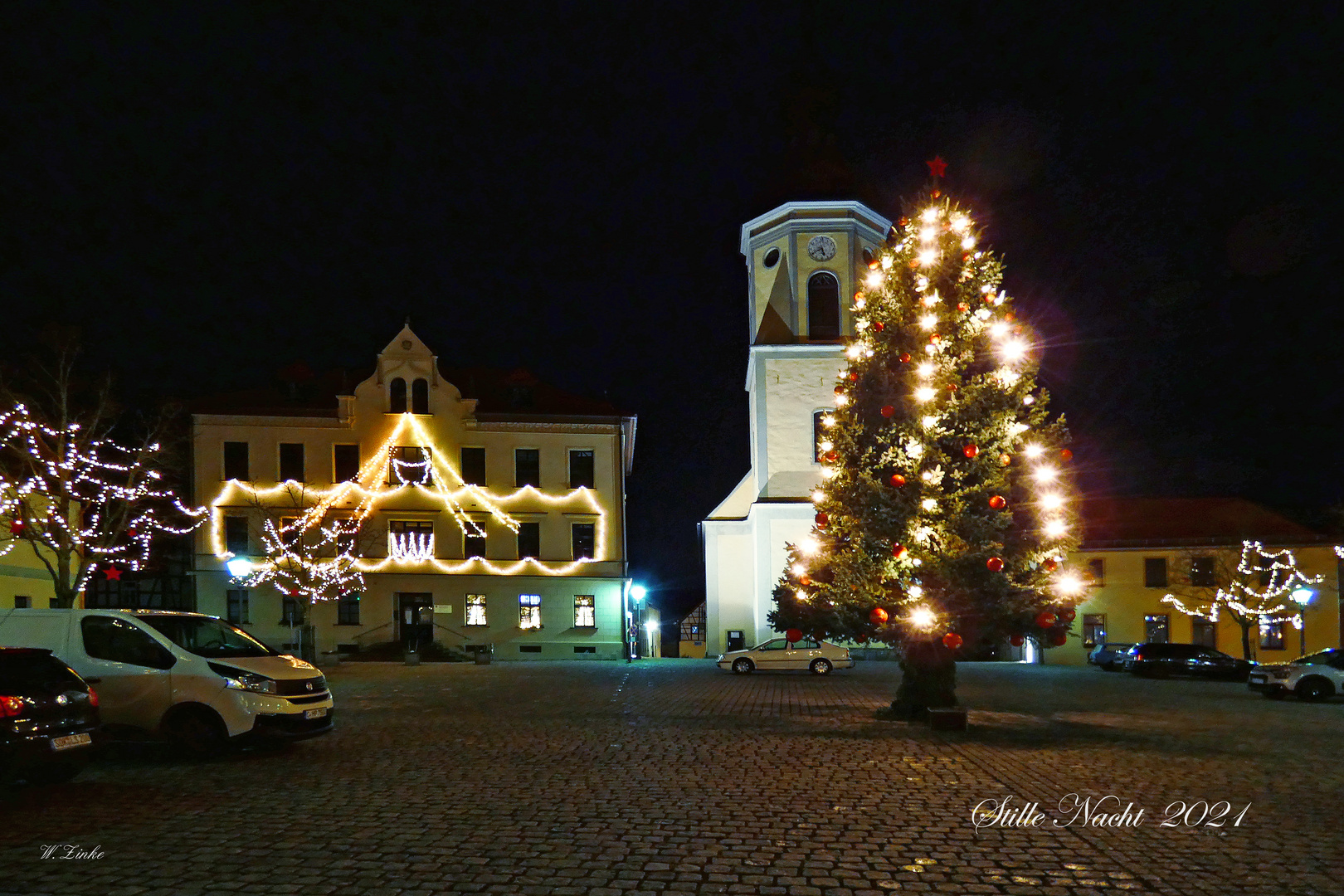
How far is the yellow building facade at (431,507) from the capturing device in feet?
149

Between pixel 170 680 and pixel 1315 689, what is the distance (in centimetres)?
2466


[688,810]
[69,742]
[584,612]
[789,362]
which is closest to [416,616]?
[584,612]

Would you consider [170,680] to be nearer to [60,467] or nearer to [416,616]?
[60,467]

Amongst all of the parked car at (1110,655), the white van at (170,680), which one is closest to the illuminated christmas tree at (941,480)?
the white van at (170,680)

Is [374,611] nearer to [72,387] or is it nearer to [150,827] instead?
[72,387]

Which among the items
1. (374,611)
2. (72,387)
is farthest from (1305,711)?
(374,611)

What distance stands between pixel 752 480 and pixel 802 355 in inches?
242

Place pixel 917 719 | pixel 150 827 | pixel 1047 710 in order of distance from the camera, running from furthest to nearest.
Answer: pixel 1047 710 < pixel 917 719 < pixel 150 827

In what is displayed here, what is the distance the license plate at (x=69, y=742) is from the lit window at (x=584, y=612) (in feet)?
117

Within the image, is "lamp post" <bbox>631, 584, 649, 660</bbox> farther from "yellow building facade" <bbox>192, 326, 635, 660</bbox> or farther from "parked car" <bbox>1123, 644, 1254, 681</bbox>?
"parked car" <bbox>1123, 644, 1254, 681</bbox>

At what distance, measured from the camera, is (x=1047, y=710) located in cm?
2116

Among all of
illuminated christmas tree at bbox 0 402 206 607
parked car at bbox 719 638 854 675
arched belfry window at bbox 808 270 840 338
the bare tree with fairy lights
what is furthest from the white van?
arched belfry window at bbox 808 270 840 338

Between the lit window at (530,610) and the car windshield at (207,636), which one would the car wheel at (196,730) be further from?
the lit window at (530,610)

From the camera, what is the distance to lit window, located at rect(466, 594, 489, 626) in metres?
46.0
